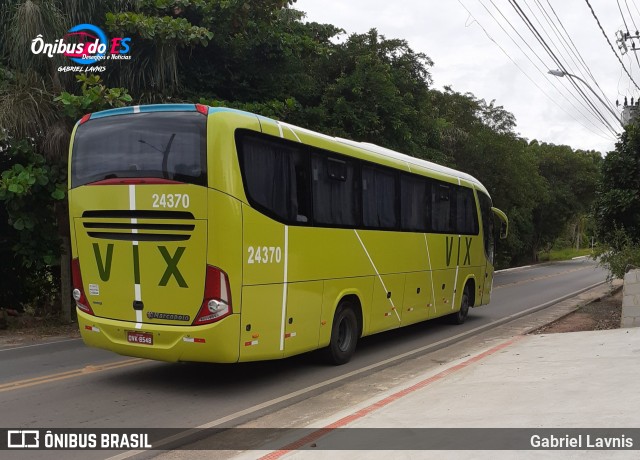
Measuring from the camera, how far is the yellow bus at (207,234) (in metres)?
7.14

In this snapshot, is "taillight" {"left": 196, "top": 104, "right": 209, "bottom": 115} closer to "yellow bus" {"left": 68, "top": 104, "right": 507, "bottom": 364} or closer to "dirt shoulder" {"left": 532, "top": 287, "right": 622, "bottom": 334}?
"yellow bus" {"left": 68, "top": 104, "right": 507, "bottom": 364}

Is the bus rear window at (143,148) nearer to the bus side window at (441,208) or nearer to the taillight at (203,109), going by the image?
the taillight at (203,109)

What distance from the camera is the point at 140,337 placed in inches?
293

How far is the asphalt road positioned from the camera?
6.69 meters

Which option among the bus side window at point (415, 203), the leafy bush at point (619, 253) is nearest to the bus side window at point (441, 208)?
the bus side window at point (415, 203)

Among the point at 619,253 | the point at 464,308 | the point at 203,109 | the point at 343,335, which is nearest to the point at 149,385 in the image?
the point at 343,335

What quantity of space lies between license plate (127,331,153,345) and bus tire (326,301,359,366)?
2.89 meters

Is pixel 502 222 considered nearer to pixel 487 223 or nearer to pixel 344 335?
pixel 487 223

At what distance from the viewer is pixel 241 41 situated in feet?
53.8

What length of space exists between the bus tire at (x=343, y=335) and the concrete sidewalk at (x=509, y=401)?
5.27 ft

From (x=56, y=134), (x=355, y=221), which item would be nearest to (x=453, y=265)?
(x=355, y=221)

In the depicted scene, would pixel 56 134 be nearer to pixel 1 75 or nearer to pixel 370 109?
pixel 1 75

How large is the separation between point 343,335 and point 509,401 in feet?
12.1

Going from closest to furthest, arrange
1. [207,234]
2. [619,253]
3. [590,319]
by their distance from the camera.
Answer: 1. [207,234]
2. [590,319]
3. [619,253]
